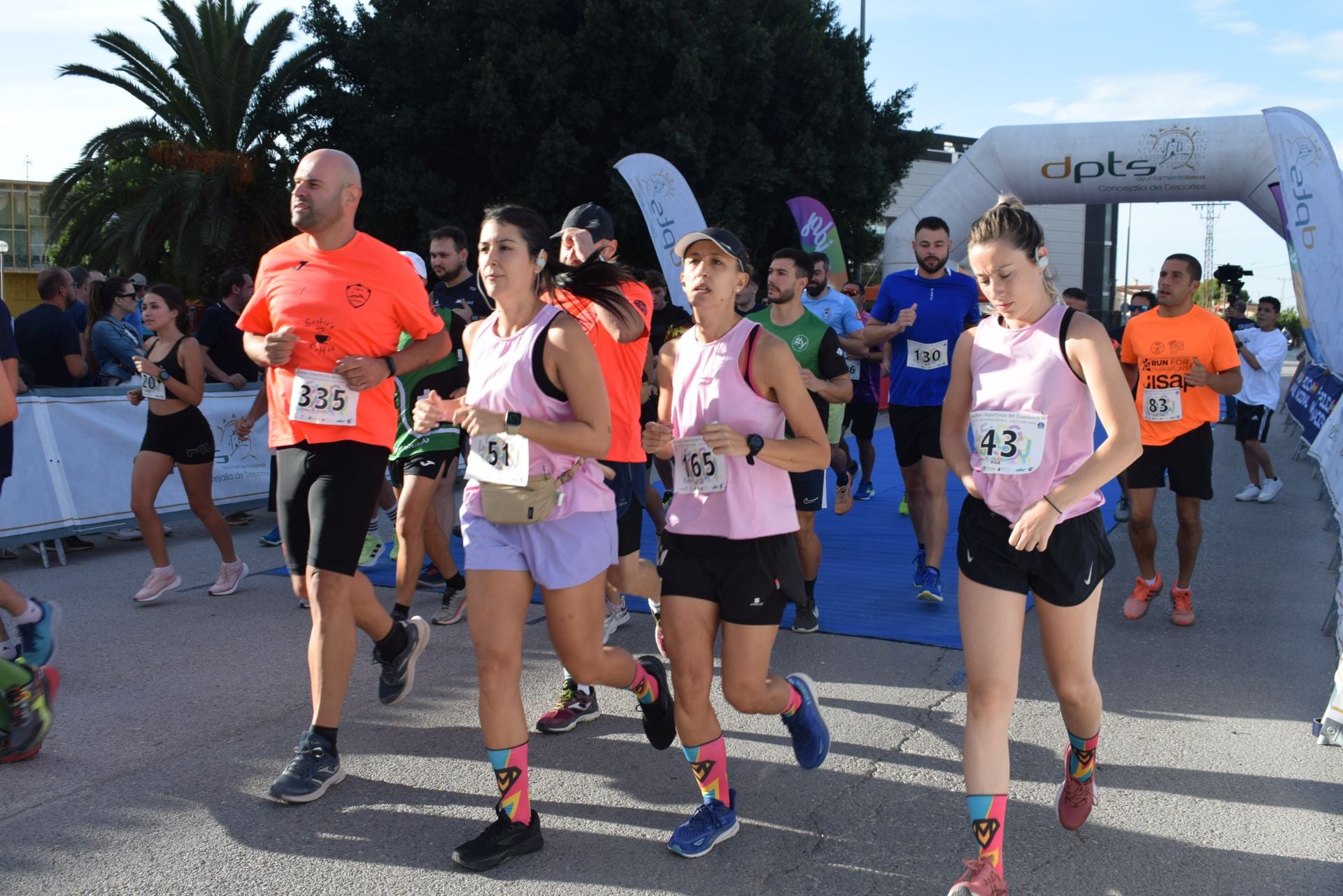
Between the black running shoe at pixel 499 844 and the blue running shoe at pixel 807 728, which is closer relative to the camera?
the black running shoe at pixel 499 844

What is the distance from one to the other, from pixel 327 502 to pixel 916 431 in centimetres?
379

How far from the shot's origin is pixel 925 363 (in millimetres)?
6691

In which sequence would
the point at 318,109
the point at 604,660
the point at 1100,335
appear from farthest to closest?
1. the point at 318,109
2. the point at 604,660
3. the point at 1100,335

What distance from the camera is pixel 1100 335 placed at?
3.03 m

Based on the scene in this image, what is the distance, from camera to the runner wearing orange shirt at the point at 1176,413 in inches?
239

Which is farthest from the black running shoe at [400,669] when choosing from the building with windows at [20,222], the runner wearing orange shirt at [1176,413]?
the building with windows at [20,222]

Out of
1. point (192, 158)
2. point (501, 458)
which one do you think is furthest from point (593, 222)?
point (192, 158)

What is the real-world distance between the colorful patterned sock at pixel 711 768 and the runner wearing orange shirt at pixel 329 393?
1270 millimetres

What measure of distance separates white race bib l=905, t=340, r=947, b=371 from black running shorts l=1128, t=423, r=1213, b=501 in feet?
4.00

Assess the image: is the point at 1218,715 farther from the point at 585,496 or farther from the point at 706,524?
the point at 585,496

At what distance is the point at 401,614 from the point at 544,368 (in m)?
2.76

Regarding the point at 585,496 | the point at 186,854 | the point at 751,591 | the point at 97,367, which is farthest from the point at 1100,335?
the point at 97,367

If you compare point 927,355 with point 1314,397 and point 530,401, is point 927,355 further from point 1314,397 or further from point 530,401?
point 1314,397

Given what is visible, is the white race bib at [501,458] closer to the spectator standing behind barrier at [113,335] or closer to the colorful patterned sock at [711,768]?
the colorful patterned sock at [711,768]
